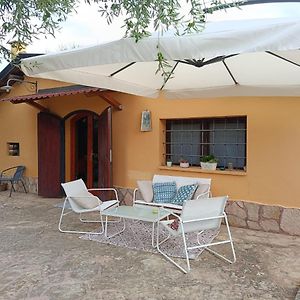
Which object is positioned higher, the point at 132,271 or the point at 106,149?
the point at 106,149

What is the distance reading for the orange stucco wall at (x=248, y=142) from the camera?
6008mm

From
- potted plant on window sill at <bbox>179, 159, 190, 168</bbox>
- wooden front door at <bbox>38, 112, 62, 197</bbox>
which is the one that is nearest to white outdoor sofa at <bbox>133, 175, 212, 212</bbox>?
potted plant on window sill at <bbox>179, 159, 190, 168</bbox>

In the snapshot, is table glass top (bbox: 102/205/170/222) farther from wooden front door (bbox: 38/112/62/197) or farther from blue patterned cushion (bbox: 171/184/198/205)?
wooden front door (bbox: 38/112/62/197)

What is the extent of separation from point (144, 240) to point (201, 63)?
117 inches

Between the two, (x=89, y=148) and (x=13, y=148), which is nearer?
(x=89, y=148)

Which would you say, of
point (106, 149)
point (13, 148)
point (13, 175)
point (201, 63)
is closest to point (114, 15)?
point (201, 63)

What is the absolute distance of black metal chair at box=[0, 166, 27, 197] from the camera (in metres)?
10.2

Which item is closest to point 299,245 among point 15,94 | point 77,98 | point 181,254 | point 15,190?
point 181,254

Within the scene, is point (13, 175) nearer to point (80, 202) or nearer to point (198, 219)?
point (80, 202)

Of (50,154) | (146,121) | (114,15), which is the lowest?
(50,154)

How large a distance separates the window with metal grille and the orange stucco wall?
32 centimetres

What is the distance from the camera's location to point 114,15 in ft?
8.53

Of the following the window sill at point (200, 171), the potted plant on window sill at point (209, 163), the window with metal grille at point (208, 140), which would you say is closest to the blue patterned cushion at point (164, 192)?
the window sill at point (200, 171)

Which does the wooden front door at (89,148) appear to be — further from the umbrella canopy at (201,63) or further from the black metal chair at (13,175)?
the umbrella canopy at (201,63)
